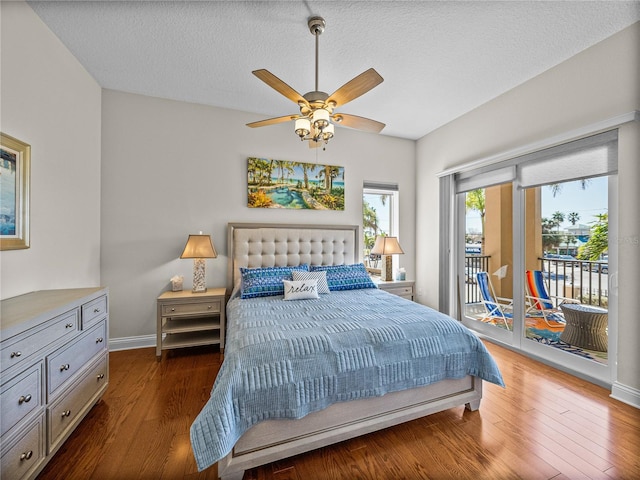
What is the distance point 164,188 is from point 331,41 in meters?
2.41

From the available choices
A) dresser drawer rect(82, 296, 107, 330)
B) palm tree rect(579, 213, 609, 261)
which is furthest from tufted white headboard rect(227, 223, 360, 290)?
palm tree rect(579, 213, 609, 261)

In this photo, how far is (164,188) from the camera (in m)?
3.27

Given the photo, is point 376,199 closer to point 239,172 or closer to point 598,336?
point 239,172

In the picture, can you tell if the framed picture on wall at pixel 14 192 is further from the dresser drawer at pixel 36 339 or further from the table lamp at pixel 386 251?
the table lamp at pixel 386 251

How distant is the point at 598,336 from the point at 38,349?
4.14 meters

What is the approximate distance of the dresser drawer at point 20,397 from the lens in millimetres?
1206

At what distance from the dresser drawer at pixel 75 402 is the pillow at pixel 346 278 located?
2115mm

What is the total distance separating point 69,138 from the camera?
2.49 meters

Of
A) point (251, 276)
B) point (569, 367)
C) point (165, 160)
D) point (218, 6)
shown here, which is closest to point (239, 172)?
point (165, 160)

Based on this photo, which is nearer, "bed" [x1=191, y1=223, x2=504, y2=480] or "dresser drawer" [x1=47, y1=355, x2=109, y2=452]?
"bed" [x1=191, y1=223, x2=504, y2=480]

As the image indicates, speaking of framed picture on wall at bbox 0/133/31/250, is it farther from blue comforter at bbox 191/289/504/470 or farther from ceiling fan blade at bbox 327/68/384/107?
ceiling fan blade at bbox 327/68/384/107

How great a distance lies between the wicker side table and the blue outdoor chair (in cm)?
56

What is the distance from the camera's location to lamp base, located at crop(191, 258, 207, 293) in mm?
3127

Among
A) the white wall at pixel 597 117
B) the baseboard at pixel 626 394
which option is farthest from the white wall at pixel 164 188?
the baseboard at pixel 626 394
